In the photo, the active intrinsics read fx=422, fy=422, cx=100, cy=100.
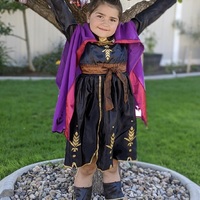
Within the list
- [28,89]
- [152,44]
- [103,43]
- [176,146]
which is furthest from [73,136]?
[152,44]

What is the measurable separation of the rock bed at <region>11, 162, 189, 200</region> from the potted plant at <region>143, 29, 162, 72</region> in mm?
7203

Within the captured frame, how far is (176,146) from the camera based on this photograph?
A: 14.9 ft

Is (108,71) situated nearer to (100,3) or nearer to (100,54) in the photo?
(100,54)

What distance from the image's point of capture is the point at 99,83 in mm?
2443

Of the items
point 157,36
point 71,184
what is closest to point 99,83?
point 71,184

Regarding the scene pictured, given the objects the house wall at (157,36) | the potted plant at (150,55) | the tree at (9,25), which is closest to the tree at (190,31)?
the house wall at (157,36)

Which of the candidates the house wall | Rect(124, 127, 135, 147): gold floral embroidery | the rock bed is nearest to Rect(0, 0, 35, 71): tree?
the house wall

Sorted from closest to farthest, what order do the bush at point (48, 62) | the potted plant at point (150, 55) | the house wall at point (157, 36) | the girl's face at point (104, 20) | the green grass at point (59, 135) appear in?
the girl's face at point (104, 20) → the green grass at point (59, 135) → the bush at point (48, 62) → the house wall at point (157, 36) → the potted plant at point (150, 55)

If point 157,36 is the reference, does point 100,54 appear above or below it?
above

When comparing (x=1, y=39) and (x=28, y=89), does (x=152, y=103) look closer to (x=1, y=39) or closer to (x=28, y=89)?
(x=28, y=89)

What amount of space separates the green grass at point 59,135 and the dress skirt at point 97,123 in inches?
51.2

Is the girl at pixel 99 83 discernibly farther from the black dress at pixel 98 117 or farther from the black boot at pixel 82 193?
the black boot at pixel 82 193

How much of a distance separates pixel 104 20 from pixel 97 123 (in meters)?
0.59

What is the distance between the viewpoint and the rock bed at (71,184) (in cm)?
301
